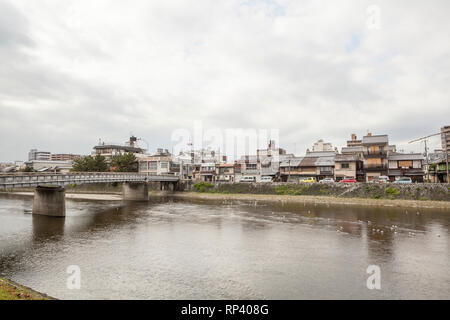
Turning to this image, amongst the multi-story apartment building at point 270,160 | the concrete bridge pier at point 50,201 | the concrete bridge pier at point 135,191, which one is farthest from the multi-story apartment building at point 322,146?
the concrete bridge pier at point 50,201

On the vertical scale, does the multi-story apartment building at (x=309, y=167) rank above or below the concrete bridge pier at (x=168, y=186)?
above

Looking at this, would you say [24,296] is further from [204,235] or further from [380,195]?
[380,195]

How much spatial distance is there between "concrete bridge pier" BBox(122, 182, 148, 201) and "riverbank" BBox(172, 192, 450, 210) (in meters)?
13.0

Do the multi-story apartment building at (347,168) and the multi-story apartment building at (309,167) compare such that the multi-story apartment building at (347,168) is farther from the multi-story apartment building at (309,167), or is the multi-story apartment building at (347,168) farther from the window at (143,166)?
the window at (143,166)

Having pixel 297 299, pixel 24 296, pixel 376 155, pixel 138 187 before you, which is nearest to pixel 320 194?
pixel 376 155

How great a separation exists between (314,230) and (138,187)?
51309 mm

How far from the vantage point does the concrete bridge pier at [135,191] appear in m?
70.6

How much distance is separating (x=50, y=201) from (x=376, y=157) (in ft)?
250

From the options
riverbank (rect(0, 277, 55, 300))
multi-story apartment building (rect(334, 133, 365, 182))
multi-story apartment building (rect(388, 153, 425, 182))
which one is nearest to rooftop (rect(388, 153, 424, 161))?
multi-story apartment building (rect(388, 153, 425, 182))

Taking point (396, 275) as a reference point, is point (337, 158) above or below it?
above

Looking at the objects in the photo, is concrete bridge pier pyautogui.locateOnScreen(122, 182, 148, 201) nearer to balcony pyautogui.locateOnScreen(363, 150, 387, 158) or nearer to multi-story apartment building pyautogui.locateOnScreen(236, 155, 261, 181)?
multi-story apartment building pyautogui.locateOnScreen(236, 155, 261, 181)

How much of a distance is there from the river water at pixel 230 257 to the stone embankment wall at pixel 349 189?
61.8ft

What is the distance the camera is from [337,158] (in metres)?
77.4

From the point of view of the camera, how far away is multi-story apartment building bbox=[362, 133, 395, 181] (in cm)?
7362
